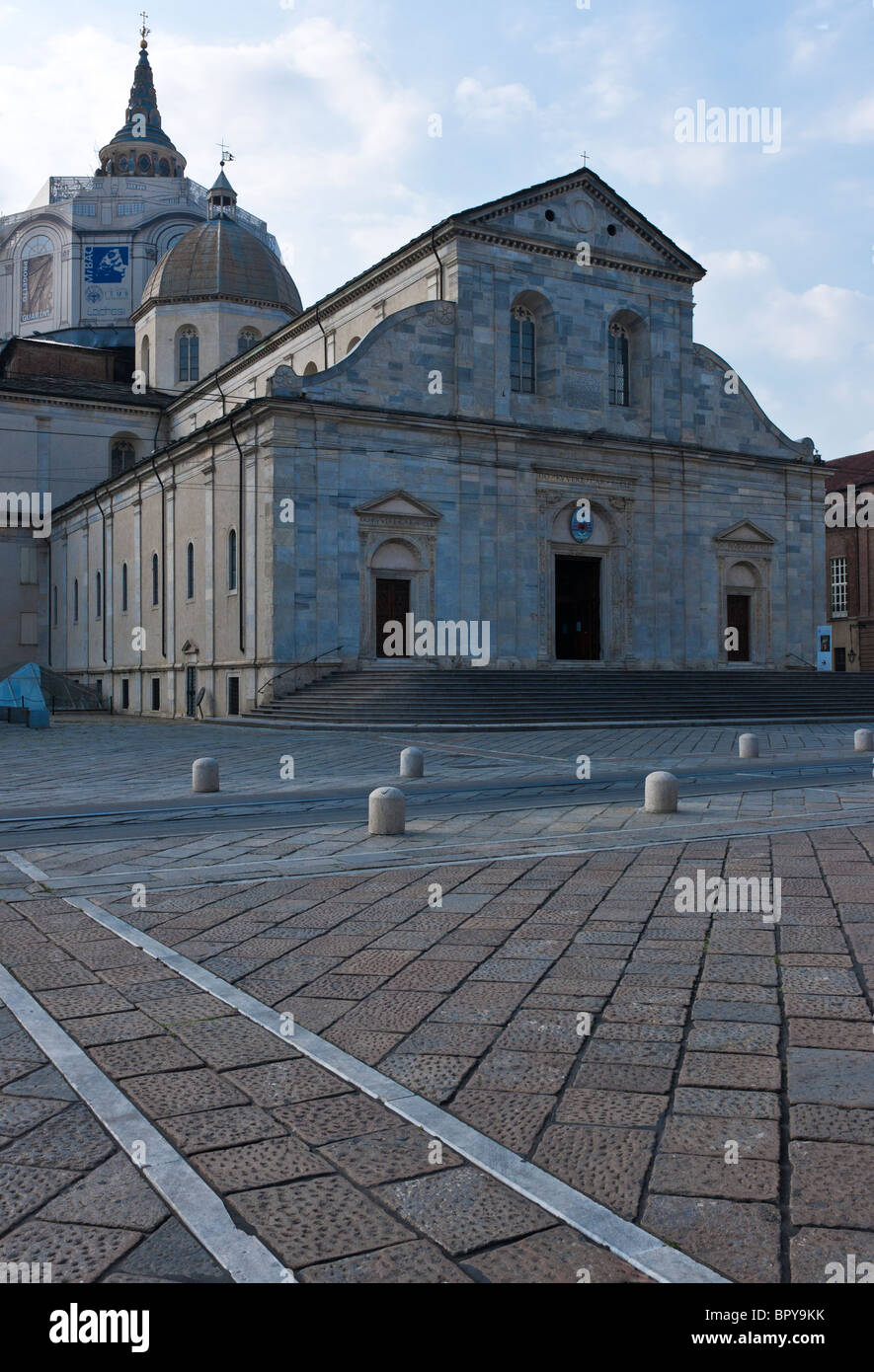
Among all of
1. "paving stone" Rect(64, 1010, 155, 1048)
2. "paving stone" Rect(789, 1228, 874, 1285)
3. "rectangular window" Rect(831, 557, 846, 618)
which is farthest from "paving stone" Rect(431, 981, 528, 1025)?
"rectangular window" Rect(831, 557, 846, 618)

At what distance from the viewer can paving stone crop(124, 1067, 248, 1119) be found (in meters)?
3.88

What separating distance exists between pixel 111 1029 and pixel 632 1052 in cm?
214

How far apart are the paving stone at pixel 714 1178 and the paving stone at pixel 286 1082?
47.8 inches

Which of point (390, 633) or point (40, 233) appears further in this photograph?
point (40, 233)

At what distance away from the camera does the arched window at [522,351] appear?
35.7 meters

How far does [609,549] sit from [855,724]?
1128 cm

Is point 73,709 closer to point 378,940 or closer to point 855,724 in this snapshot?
point 855,724

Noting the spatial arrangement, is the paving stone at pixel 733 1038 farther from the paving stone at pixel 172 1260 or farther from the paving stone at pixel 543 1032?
the paving stone at pixel 172 1260

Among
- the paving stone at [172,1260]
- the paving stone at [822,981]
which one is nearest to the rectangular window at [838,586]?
the paving stone at [822,981]

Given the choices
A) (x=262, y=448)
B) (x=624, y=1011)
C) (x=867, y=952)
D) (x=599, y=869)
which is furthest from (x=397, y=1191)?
(x=262, y=448)

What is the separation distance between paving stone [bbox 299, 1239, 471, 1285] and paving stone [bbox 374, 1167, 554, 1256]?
8cm

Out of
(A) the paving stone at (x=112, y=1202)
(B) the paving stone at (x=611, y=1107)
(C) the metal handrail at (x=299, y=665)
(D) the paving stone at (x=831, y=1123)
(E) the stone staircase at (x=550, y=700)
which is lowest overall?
(A) the paving stone at (x=112, y=1202)

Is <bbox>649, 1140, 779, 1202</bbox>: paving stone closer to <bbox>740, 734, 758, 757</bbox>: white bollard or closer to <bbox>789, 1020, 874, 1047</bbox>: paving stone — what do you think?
<bbox>789, 1020, 874, 1047</bbox>: paving stone
